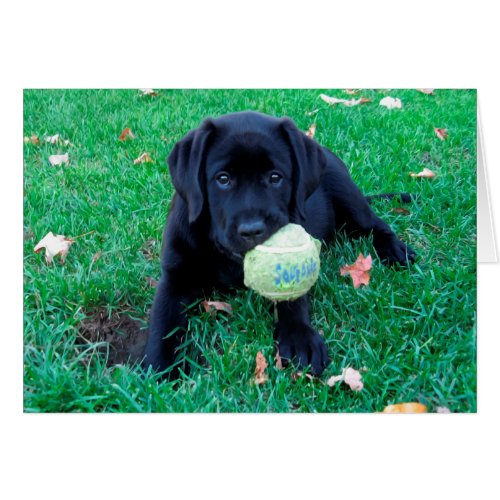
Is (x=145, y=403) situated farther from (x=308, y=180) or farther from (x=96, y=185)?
(x=96, y=185)

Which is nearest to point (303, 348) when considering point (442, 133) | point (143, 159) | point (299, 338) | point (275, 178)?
point (299, 338)

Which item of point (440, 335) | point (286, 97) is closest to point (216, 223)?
point (286, 97)

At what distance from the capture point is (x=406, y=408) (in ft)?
7.04

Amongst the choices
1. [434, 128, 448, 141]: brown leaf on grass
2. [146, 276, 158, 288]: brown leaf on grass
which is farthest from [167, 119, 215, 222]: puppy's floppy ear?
[434, 128, 448, 141]: brown leaf on grass

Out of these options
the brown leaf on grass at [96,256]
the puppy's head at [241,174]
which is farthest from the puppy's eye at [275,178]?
the brown leaf on grass at [96,256]

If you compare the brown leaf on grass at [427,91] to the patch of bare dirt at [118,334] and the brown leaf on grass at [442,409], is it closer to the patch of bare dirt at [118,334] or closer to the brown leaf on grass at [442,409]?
the brown leaf on grass at [442,409]

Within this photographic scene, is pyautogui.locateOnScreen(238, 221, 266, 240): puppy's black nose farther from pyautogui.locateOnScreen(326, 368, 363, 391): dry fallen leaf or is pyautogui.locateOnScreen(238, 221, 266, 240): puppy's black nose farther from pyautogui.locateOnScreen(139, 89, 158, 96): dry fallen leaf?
pyautogui.locateOnScreen(139, 89, 158, 96): dry fallen leaf

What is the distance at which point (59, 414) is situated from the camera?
6.98 ft

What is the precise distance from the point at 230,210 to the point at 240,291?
52 centimetres

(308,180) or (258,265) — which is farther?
(308,180)

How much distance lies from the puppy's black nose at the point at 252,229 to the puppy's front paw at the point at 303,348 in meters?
0.49

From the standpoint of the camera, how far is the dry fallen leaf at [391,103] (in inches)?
108

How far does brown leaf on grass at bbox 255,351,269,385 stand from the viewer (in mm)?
2201

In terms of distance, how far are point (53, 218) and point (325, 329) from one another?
1.39 metres
